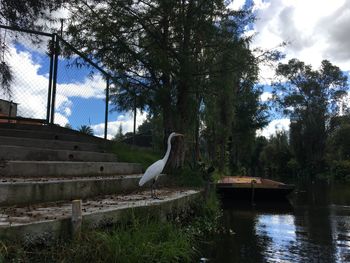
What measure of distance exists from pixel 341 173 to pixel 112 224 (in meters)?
46.2

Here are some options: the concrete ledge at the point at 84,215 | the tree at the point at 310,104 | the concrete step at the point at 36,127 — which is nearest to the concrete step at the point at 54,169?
the concrete ledge at the point at 84,215

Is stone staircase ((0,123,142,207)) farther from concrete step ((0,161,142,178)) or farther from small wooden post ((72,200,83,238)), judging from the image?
small wooden post ((72,200,83,238))

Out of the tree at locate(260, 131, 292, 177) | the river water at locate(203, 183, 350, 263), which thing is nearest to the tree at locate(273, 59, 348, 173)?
the tree at locate(260, 131, 292, 177)

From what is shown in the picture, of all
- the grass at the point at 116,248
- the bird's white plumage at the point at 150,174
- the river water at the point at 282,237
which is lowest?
the river water at the point at 282,237

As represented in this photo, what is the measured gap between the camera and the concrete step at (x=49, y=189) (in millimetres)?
5859

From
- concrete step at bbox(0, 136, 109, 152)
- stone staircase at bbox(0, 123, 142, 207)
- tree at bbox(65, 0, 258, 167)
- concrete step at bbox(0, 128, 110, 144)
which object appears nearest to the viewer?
stone staircase at bbox(0, 123, 142, 207)

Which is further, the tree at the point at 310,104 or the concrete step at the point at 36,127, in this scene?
the tree at the point at 310,104

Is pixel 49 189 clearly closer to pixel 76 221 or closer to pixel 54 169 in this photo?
pixel 76 221

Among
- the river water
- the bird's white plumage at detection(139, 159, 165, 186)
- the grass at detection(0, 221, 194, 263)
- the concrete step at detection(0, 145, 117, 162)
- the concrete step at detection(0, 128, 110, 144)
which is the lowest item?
the river water

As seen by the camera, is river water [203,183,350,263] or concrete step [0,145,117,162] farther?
concrete step [0,145,117,162]

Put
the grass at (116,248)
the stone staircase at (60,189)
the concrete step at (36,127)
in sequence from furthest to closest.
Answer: the concrete step at (36,127)
the stone staircase at (60,189)
the grass at (116,248)

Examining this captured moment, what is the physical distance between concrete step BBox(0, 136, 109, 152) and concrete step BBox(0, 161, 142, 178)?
1.14 metres

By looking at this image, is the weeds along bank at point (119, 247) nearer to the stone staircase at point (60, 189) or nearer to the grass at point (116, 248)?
the grass at point (116, 248)

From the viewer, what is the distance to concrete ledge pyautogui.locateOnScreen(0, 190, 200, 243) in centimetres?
454
